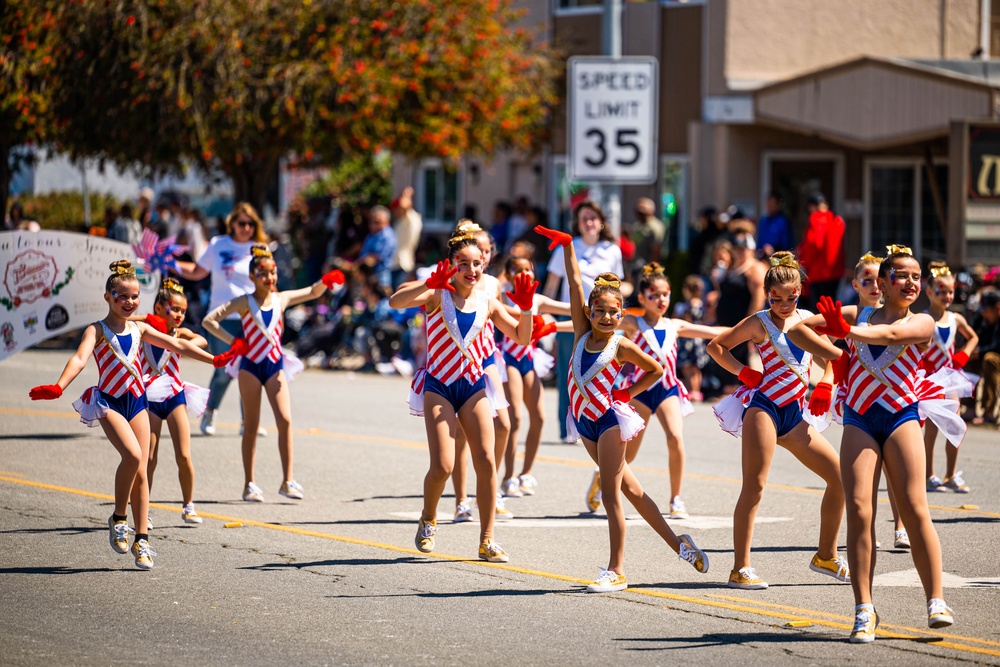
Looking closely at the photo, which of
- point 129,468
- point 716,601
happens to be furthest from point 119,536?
point 716,601

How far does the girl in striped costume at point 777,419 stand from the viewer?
811 cm

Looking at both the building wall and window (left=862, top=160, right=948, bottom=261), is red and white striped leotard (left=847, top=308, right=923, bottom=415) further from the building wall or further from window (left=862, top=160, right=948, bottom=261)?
window (left=862, top=160, right=948, bottom=261)

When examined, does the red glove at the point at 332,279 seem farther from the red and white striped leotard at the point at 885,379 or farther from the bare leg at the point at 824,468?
the red and white striped leotard at the point at 885,379

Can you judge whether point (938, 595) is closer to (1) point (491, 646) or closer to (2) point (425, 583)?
(1) point (491, 646)

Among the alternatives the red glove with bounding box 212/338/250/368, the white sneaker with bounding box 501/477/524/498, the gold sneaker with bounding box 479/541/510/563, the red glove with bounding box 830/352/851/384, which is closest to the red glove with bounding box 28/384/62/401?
the red glove with bounding box 212/338/250/368

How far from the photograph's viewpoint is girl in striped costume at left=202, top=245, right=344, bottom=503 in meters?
10.8

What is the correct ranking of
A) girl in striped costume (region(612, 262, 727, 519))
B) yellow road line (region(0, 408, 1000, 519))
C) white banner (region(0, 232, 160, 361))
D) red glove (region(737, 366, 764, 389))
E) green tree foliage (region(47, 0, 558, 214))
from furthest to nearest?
green tree foliage (region(47, 0, 558, 214)) → white banner (region(0, 232, 160, 361)) → yellow road line (region(0, 408, 1000, 519)) → girl in striped costume (region(612, 262, 727, 519)) → red glove (region(737, 366, 764, 389))

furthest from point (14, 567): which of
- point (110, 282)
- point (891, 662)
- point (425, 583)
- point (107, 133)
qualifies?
point (107, 133)

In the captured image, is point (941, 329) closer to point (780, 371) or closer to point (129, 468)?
point (780, 371)

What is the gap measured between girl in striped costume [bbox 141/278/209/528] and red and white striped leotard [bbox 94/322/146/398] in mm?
502

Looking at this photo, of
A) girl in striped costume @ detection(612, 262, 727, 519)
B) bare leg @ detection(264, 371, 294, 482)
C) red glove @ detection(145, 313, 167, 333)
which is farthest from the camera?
bare leg @ detection(264, 371, 294, 482)

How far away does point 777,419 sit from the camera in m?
8.20

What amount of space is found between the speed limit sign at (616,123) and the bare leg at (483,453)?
832 cm

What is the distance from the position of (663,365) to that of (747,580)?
8.64 feet
